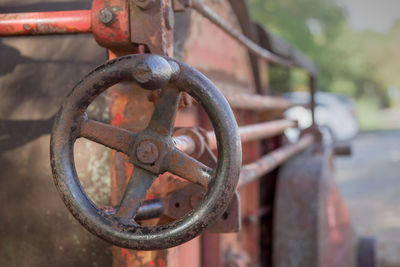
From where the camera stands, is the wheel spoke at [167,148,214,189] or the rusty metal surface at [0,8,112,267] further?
the rusty metal surface at [0,8,112,267]

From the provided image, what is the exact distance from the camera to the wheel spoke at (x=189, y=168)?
806 millimetres

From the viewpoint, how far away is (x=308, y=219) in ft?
6.91

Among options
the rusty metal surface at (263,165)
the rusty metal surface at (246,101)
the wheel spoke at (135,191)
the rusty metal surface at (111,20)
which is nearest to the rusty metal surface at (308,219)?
the rusty metal surface at (263,165)

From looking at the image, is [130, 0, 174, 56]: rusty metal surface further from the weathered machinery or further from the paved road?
the paved road

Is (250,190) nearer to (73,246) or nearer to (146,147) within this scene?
(73,246)

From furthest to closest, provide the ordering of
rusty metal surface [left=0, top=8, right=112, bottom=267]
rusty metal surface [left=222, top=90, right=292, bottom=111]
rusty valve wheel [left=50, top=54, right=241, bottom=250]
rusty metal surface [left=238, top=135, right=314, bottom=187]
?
1. rusty metal surface [left=222, top=90, right=292, bottom=111]
2. rusty metal surface [left=238, top=135, right=314, bottom=187]
3. rusty metal surface [left=0, top=8, right=112, bottom=267]
4. rusty valve wheel [left=50, top=54, right=241, bottom=250]

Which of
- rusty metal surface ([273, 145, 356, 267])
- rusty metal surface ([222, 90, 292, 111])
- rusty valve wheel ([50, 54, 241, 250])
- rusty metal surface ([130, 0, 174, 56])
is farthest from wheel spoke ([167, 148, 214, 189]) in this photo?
rusty metal surface ([273, 145, 356, 267])

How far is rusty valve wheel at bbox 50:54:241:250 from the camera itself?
0.76m

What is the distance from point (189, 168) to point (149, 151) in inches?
3.2

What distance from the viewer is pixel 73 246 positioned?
1.10 metres

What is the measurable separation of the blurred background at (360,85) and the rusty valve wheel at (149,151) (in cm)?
335

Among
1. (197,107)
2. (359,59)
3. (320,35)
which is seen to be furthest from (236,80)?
(359,59)

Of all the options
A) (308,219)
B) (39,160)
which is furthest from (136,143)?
(308,219)

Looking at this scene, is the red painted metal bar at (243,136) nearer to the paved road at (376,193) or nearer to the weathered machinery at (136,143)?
the weathered machinery at (136,143)
